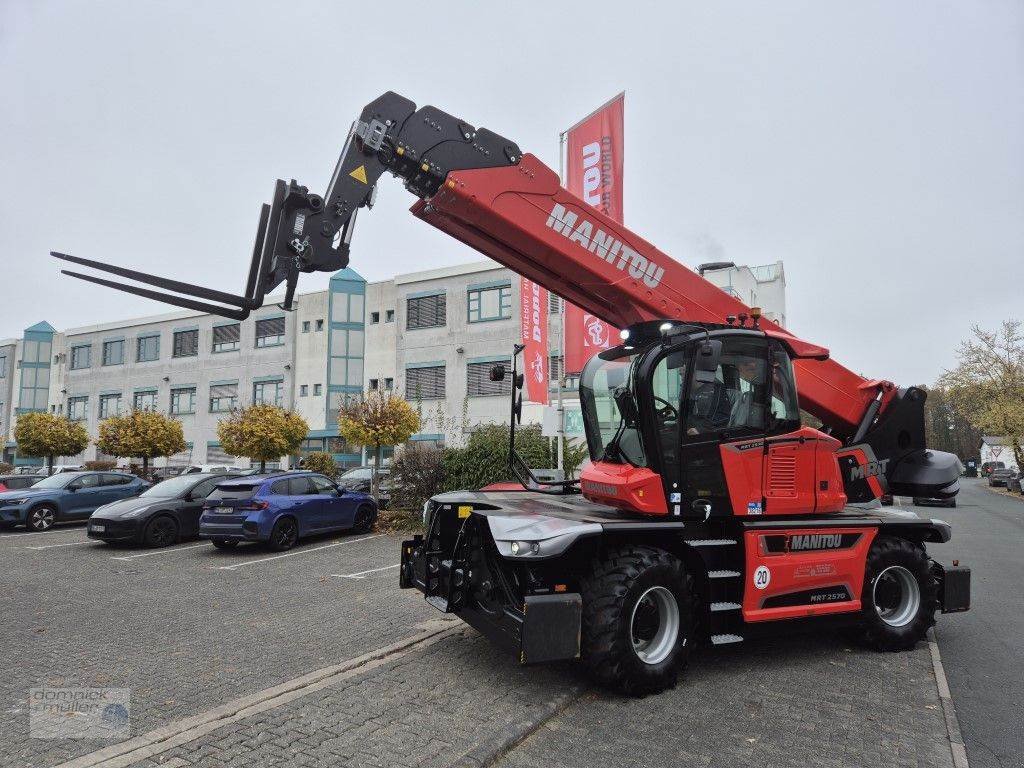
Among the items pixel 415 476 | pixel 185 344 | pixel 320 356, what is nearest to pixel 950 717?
pixel 415 476

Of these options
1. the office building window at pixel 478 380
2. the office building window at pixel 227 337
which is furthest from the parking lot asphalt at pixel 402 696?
the office building window at pixel 227 337

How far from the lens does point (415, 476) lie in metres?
15.1

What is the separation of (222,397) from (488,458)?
104ft

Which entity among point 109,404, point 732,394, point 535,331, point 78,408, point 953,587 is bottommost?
point 953,587

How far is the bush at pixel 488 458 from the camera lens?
1443 centimetres

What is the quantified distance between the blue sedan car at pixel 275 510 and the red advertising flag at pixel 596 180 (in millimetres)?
5665

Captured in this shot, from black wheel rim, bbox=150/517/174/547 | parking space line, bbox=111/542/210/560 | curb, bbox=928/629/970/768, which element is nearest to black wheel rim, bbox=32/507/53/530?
black wheel rim, bbox=150/517/174/547

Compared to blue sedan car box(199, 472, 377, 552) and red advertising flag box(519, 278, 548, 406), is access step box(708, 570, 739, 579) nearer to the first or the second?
blue sedan car box(199, 472, 377, 552)

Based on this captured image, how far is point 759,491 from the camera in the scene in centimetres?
573

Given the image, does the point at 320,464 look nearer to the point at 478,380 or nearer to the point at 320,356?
the point at 478,380

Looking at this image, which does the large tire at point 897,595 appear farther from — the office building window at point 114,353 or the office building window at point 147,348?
the office building window at point 114,353

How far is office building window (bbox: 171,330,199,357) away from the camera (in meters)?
42.7

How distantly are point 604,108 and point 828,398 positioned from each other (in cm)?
968

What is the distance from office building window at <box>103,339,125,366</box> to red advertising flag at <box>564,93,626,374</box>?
41715 mm
